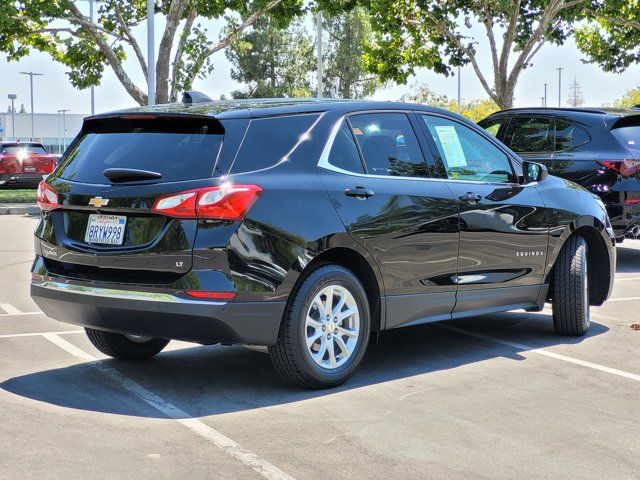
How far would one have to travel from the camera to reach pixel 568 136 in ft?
38.4

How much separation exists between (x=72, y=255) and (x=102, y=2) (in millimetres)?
23710

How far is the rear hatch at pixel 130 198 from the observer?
5.42 m

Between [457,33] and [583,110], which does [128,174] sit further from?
[457,33]

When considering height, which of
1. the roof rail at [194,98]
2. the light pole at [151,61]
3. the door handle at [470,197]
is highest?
the light pole at [151,61]

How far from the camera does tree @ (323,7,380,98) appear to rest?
207 feet

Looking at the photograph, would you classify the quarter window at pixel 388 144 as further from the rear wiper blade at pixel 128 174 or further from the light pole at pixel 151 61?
the light pole at pixel 151 61

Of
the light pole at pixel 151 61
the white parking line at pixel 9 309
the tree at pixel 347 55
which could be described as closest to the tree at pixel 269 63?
the tree at pixel 347 55

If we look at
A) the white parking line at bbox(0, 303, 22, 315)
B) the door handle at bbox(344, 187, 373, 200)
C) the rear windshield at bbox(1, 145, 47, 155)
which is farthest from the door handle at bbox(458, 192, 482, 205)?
the rear windshield at bbox(1, 145, 47, 155)

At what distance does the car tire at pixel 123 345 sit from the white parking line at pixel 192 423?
0.37ft

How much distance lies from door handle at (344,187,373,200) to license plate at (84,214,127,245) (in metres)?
1.28

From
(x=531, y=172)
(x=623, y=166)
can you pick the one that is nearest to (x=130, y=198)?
(x=531, y=172)

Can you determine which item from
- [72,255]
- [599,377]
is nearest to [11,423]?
[72,255]

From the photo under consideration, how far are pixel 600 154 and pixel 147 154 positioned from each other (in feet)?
23.3

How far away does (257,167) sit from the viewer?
5.57m
